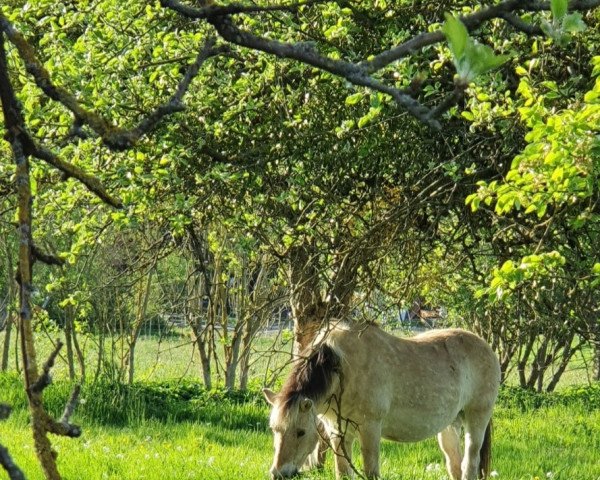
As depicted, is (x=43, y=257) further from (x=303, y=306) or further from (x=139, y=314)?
(x=139, y=314)

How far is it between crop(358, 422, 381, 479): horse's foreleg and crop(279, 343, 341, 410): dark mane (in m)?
0.48

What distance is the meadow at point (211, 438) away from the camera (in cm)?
763

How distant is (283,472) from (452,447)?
7.81 feet

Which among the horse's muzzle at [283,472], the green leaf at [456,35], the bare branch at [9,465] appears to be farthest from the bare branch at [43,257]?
the horse's muzzle at [283,472]

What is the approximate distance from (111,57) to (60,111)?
488mm

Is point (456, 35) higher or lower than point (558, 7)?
lower

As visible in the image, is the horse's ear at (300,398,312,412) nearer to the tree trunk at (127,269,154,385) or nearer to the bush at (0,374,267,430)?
the bush at (0,374,267,430)

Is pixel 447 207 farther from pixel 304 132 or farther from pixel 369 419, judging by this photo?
pixel 369 419

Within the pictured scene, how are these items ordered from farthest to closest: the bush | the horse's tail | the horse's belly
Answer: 1. the bush
2. the horse's tail
3. the horse's belly

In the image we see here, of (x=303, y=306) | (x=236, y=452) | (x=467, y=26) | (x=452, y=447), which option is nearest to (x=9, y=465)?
(x=467, y=26)

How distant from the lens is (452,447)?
8.73 meters

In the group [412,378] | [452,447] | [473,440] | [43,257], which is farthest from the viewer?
[452,447]

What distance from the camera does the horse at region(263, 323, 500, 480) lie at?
710 cm

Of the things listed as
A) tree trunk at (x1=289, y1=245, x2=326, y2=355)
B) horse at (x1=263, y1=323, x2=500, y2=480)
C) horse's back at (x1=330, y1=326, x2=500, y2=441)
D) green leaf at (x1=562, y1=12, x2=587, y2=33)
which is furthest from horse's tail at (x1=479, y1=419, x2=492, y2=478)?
green leaf at (x1=562, y1=12, x2=587, y2=33)
